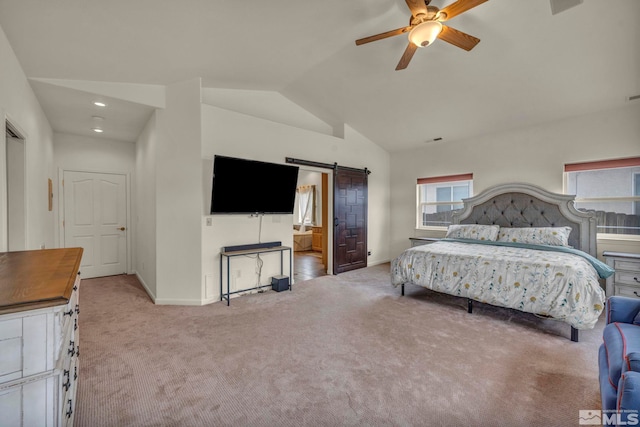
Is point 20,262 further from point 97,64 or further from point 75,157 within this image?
point 75,157

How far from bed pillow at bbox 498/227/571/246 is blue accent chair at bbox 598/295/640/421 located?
2.16m

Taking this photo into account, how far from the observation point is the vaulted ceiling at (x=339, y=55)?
244 centimetres

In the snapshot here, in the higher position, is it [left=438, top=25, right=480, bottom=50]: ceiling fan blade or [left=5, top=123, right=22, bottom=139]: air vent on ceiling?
[left=438, top=25, right=480, bottom=50]: ceiling fan blade

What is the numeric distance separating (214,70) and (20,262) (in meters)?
2.81

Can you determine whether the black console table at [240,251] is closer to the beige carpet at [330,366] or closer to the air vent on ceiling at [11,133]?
the beige carpet at [330,366]

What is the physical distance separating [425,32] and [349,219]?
357 centimetres

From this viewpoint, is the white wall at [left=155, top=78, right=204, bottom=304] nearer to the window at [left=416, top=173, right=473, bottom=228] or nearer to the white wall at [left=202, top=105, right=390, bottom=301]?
the white wall at [left=202, top=105, right=390, bottom=301]

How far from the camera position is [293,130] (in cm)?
468

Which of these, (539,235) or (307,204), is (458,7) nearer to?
(539,235)

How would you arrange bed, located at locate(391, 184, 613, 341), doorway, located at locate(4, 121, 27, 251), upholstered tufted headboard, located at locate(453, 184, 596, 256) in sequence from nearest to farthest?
bed, located at locate(391, 184, 613, 341)
doorway, located at locate(4, 121, 27, 251)
upholstered tufted headboard, located at locate(453, 184, 596, 256)

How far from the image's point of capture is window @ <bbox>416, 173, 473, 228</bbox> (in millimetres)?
5402

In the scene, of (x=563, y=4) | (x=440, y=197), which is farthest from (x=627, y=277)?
(x=563, y=4)

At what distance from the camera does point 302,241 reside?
8.31 m

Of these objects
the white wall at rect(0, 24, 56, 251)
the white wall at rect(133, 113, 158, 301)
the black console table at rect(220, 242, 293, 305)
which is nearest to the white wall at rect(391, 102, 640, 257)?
the black console table at rect(220, 242, 293, 305)
